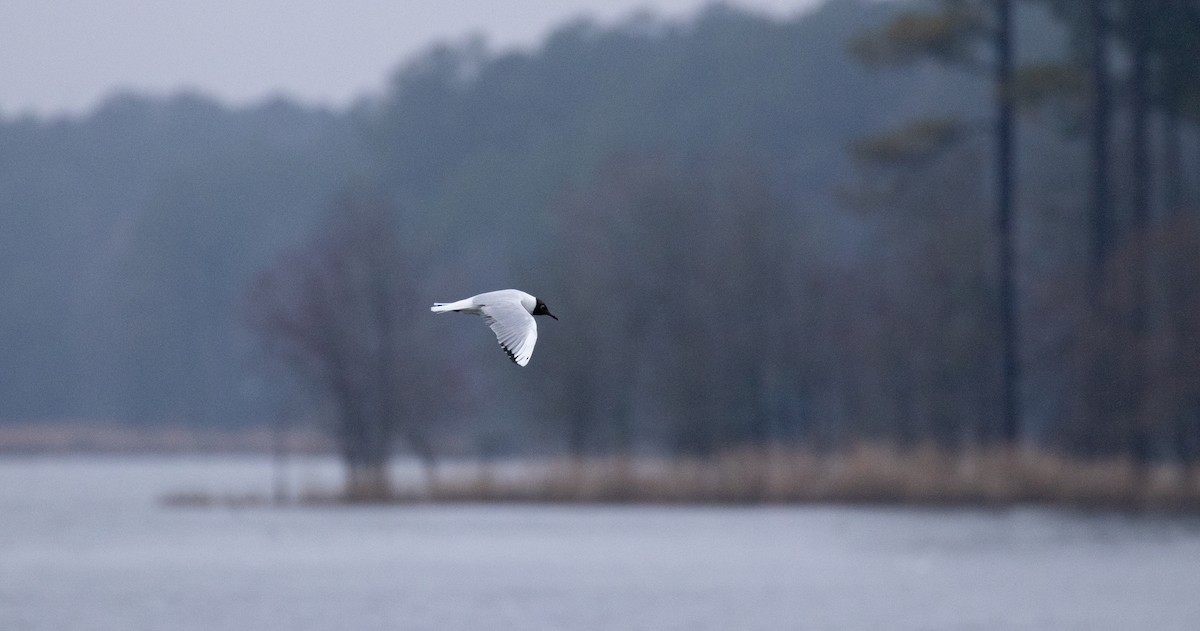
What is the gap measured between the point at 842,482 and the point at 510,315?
26.5 meters

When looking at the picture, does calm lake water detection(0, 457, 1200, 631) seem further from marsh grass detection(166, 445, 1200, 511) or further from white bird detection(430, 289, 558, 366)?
white bird detection(430, 289, 558, 366)

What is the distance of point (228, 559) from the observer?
32125mm

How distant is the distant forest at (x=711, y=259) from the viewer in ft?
137

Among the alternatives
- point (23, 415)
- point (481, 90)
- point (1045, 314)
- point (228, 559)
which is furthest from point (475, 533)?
point (23, 415)

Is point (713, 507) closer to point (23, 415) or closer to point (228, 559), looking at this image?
point (228, 559)

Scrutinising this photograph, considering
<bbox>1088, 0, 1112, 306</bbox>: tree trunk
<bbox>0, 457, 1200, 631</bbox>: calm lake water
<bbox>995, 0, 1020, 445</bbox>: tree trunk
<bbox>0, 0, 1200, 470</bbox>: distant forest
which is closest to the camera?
<bbox>0, 457, 1200, 631</bbox>: calm lake water

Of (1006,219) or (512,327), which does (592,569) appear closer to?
(1006,219)

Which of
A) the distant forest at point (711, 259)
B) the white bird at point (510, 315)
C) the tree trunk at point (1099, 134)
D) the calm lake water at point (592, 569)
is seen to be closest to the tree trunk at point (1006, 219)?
the distant forest at point (711, 259)

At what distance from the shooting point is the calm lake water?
2377 centimetres

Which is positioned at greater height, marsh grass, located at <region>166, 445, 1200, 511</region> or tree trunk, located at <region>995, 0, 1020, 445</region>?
tree trunk, located at <region>995, 0, 1020, 445</region>

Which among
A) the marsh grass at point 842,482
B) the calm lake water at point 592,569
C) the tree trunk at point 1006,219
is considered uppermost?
the tree trunk at point 1006,219

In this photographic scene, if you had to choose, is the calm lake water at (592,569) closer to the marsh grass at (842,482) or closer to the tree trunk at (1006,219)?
the marsh grass at (842,482)

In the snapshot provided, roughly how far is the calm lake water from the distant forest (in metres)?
6.13

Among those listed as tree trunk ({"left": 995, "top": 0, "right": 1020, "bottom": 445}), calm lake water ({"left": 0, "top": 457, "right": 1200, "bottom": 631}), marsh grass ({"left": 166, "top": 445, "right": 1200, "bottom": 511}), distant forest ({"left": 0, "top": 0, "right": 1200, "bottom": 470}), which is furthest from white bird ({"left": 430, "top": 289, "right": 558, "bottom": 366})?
tree trunk ({"left": 995, "top": 0, "right": 1020, "bottom": 445})
